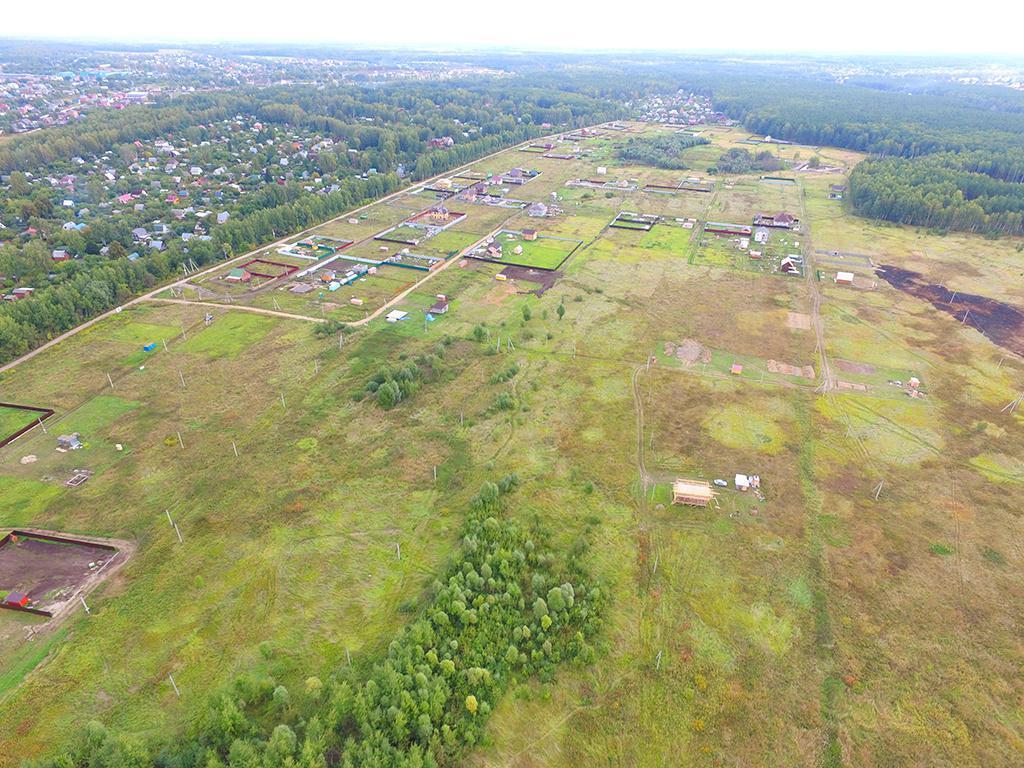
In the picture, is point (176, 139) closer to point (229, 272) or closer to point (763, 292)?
point (229, 272)

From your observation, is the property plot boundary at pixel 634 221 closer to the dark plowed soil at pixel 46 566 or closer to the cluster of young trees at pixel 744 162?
the cluster of young trees at pixel 744 162

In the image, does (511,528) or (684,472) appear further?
(684,472)

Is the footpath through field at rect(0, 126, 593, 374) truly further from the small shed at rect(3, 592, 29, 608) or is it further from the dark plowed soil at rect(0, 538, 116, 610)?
the small shed at rect(3, 592, 29, 608)

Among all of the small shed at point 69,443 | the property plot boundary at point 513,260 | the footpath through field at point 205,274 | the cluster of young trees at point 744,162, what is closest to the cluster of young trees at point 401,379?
the footpath through field at point 205,274

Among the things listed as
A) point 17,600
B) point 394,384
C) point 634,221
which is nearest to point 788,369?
point 394,384

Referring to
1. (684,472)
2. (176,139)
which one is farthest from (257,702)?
(176,139)

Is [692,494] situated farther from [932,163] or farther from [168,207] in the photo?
[932,163]

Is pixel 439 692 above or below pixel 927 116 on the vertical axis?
below
